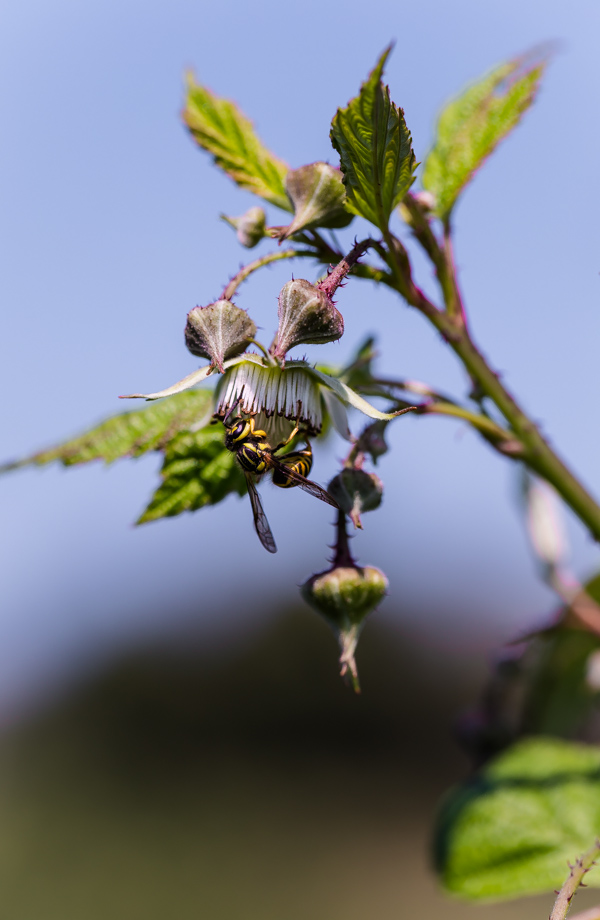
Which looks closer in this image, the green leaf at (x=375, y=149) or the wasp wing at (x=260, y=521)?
the green leaf at (x=375, y=149)

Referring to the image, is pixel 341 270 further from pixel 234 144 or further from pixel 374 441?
pixel 234 144

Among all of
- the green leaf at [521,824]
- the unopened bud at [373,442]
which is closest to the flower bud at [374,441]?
the unopened bud at [373,442]

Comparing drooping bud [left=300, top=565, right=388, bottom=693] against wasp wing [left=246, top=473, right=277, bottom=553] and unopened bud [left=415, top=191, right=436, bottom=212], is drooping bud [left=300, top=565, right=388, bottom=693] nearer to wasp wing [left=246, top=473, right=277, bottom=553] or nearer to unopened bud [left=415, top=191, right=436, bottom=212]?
wasp wing [left=246, top=473, right=277, bottom=553]

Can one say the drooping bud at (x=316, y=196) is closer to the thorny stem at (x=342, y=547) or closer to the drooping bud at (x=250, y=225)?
the drooping bud at (x=250, y=225)

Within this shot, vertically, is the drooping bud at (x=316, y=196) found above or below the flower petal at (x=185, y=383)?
above

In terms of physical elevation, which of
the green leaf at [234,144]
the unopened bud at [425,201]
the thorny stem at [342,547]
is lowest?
the thorny stem at [342,547]

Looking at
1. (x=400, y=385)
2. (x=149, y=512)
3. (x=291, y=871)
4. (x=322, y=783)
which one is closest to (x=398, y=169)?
(x=400, y=385)

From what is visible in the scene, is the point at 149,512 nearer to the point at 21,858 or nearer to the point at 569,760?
the point at 569,760

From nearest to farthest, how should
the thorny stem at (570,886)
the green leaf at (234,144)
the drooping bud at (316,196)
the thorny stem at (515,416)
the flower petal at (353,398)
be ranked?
the thorny stem at (570,886), the flower petal at (353,398), the drooping bud at (316,196), the thorny stem at (515,416), the green leaf at (234,144)
